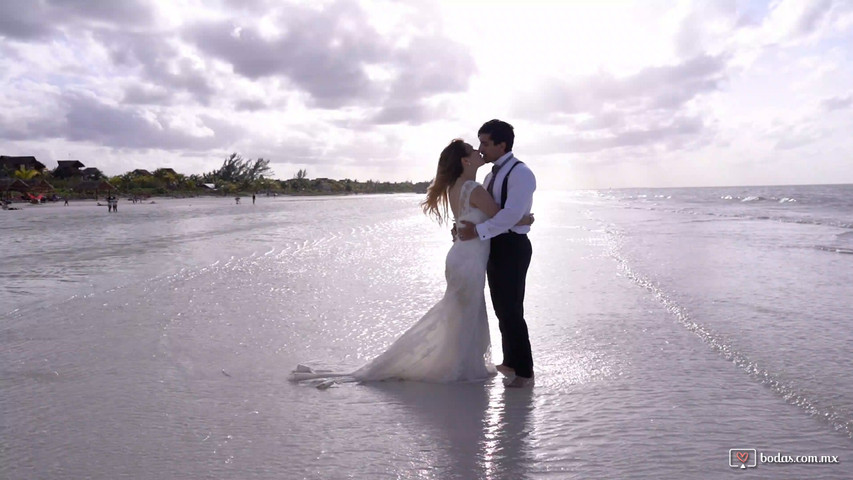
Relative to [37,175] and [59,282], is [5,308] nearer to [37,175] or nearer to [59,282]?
[59,282]

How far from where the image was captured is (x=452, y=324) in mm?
5008

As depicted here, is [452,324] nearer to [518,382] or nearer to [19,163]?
[518,382]

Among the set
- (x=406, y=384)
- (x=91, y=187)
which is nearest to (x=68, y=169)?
(x=91, y=187)

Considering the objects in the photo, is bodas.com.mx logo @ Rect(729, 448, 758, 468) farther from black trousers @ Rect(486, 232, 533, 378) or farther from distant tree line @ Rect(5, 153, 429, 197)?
distant tree line @ Rect(5, 153, 429, 197)

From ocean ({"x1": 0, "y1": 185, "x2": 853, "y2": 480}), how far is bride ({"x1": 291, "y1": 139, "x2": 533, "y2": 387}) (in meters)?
0.17

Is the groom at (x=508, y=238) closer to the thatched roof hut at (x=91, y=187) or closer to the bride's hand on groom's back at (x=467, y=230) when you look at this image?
the bride's hand on groom's back at (x=467, y=230)

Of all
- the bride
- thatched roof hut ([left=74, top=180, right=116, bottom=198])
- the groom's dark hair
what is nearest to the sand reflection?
the bride

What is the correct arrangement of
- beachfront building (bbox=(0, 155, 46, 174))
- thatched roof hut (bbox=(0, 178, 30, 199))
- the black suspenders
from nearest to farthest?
the black suspenders
thatched roof hut (bbox=(0, 178, 30, 199))
beachfront building (bbox=(0, 155, 46, 174))

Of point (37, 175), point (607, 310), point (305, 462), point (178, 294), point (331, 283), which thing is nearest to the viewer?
point (305, 462)

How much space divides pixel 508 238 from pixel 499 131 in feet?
2.74

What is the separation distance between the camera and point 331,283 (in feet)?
34.6

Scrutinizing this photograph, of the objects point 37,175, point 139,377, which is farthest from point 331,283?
point 37,175

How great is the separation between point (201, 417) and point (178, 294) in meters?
5.66

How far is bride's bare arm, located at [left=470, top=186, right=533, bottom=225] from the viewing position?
4.75 metres
